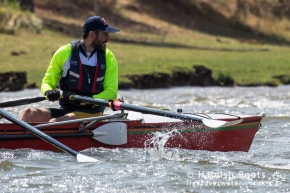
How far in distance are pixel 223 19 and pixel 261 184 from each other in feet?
88.5

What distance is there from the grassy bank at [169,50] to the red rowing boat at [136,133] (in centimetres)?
865

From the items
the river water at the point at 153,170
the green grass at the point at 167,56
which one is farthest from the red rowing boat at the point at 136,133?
the green grass at the point at 167,56

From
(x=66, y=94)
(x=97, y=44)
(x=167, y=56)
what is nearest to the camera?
(x=66, y=94)

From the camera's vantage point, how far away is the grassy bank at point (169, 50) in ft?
67.7

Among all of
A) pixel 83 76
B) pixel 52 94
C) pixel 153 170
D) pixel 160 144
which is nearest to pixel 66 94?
pixel 52 94

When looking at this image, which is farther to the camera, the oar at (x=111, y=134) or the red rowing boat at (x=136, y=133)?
the oar at (x=111, y=134)

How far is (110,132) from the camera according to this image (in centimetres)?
997

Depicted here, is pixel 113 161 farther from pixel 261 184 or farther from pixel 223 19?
pixel 223 19

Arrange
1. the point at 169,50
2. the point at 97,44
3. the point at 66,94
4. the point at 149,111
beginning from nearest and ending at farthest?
1. the point at 149,111
2. the point at 66,94
3. the point at 97,44
4. the point at 169,50

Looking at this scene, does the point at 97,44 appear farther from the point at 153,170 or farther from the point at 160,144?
the point at 153,170

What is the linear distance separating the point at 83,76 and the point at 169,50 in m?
15.5

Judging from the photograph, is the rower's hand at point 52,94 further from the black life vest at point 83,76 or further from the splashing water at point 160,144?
the splashing water at point 160,144

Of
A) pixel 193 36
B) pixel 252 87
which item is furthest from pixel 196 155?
pixel 193 36

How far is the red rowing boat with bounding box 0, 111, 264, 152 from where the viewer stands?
31.8ft
